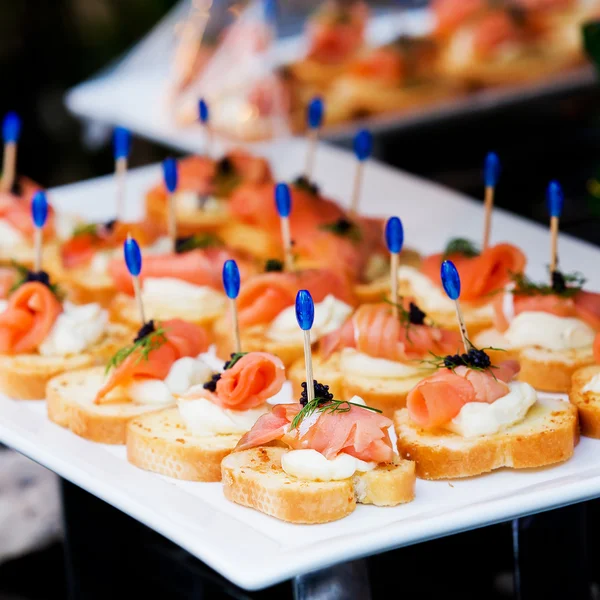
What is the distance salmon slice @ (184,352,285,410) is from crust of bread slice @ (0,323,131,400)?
662 mm

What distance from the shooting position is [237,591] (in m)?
3.60

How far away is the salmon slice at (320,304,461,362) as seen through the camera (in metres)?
3.35

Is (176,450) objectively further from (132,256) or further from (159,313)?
(159,313)

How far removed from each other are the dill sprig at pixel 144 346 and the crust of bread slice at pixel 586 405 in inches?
45.3

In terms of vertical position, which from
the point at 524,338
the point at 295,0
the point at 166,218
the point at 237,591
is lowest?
the point at 237,591

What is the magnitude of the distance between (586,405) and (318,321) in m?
0.93

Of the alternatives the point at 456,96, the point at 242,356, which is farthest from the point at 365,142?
the point at 456,96

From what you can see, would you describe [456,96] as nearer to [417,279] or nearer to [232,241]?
[232,241]

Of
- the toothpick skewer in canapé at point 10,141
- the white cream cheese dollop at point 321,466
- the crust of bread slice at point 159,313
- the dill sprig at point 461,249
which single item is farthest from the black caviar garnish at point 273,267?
the toothpick skewer in canapé at point 10,141

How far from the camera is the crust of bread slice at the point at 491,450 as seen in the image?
2.88 meters

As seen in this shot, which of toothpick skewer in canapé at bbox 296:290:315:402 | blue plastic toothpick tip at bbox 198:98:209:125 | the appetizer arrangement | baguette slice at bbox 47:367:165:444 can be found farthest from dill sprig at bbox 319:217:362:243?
toothpick skewer in canapé at bbox 296:290:315:402

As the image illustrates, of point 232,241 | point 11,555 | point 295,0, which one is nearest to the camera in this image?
point 11,555

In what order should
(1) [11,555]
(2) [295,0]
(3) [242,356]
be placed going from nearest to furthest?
(3) [242,356]
(1) [11,555]
(2) [295,0]

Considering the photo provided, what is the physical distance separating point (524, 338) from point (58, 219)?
7.34 ft
